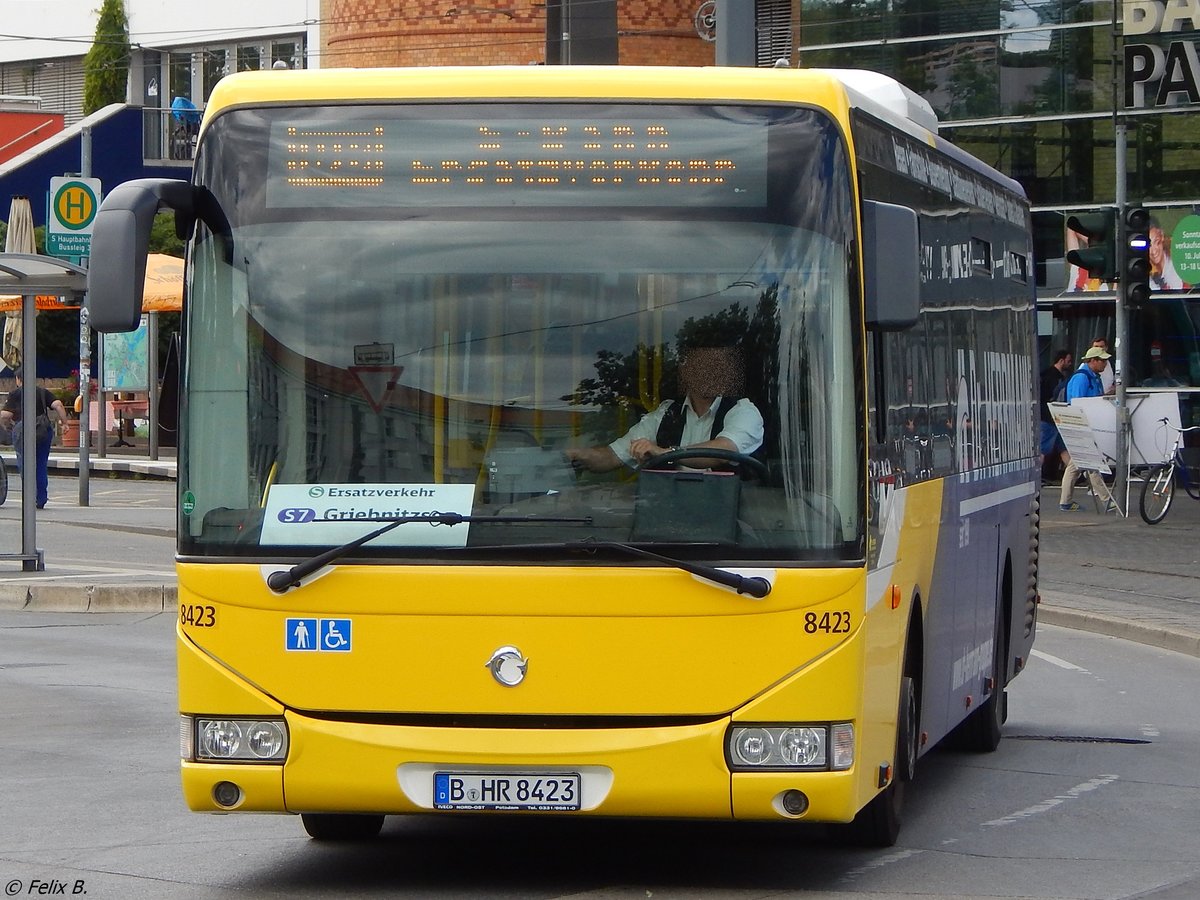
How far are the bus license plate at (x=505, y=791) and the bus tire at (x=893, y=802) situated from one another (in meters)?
1.49

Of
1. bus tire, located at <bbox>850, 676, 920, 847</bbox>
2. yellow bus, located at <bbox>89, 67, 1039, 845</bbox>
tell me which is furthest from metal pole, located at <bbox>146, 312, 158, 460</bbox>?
yellow bus, located at <bbox>89, 67, 1039, 845</bbox>

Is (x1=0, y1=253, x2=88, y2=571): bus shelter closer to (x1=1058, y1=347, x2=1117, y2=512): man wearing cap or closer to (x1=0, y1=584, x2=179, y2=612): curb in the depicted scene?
(x1=0, y1=584, x2=179, y2=612): curb

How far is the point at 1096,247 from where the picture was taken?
24.3 metres

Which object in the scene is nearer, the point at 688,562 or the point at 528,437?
the point at 688,562

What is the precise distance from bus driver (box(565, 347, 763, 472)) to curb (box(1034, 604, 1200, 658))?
940 cm

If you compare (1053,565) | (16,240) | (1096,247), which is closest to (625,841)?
(1053,565)

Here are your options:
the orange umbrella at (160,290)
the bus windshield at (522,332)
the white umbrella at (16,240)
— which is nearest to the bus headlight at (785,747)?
the bus windshield at (522,332)

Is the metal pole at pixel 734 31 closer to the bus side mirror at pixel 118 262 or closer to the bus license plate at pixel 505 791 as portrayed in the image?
the bus side mirror at pixel 118 262

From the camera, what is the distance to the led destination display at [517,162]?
7152 mm

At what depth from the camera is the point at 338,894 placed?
730 centimetres

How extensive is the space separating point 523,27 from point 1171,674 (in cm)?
3174

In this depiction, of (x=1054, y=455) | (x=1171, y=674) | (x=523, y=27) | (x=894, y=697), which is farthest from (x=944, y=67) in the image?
(x=894, y=697)

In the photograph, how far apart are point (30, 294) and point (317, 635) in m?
12.9

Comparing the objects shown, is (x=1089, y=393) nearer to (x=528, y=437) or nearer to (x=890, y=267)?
(x=890, y=267)
